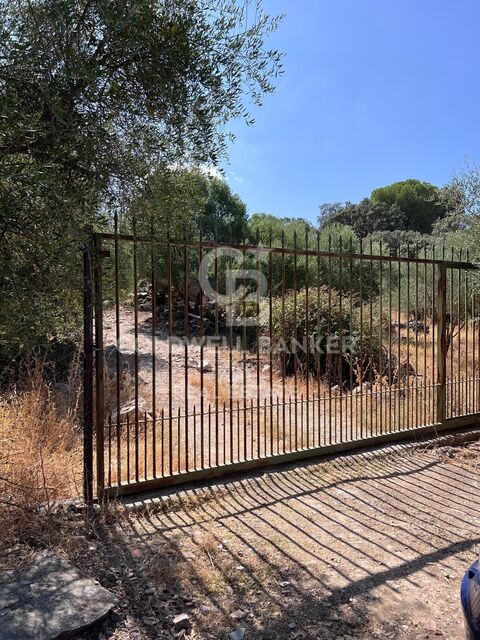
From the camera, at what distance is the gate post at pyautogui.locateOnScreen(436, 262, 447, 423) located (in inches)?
223

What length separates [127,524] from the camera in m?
3.38

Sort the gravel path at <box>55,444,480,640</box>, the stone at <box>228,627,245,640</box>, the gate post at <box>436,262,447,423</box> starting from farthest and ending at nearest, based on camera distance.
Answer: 1. the gate post at <box>436,262,447,423</box>
2. the gravel path at <box>55,444,480,640</box>
3. the stone at <box>228,627,245,640</box>

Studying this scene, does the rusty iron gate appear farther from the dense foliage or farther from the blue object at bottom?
the blue object at bottom

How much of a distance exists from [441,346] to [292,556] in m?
3.65

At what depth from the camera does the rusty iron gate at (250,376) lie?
142 inches

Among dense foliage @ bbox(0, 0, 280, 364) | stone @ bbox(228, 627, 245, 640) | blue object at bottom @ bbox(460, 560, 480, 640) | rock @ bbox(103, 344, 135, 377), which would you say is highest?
dense foliage @ bbox(0, 0, 280, 364)

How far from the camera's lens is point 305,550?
3123 millimetres

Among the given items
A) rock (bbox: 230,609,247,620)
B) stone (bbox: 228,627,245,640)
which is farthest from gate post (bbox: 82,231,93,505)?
stone (bbox: 228,627,245,640)

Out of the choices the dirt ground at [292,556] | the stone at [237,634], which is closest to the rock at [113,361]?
the dirt ground at [292,556]

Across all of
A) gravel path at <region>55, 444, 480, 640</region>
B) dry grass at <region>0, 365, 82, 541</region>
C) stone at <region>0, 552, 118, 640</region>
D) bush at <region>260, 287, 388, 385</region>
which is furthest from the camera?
bush at <region>260, 287, 388, 385</region>

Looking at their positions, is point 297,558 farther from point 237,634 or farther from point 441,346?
point 441,346

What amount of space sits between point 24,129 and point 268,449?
3956 millimetres

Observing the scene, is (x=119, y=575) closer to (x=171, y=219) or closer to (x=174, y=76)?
(x=171, y=219)

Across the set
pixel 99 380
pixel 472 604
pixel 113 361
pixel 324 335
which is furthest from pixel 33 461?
pixel 324 335
